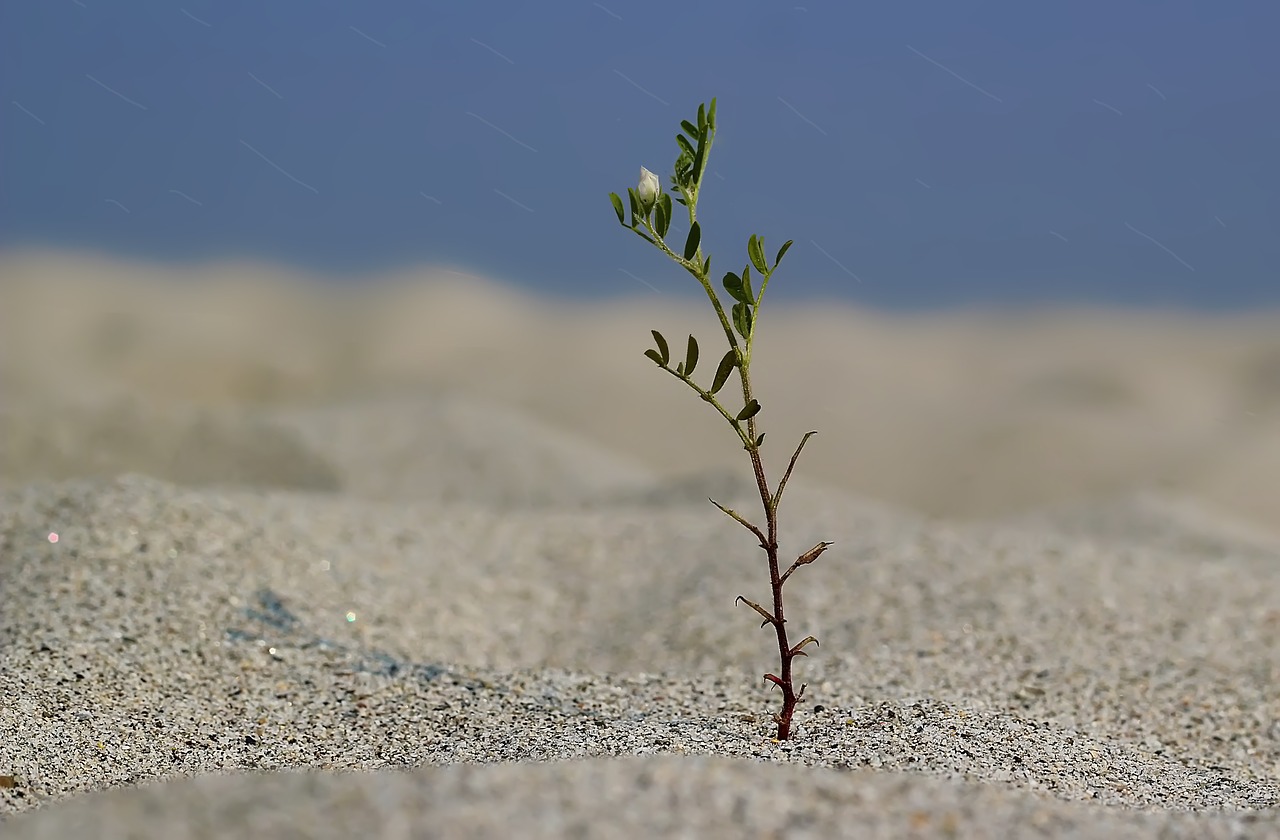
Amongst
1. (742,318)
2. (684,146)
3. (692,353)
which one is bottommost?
(692,353)

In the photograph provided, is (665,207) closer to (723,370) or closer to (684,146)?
(684,146)

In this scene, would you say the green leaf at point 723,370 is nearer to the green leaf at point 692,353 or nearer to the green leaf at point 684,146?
the green leaf at point 692,353

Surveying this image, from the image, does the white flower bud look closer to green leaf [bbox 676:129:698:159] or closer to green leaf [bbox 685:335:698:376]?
green leaf [bbox 676:129:698:159]

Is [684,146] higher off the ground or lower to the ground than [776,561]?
higher

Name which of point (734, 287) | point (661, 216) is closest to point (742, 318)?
point (734, 287)

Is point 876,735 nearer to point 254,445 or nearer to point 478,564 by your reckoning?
point 478,564

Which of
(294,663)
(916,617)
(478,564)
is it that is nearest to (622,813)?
(294,663)
